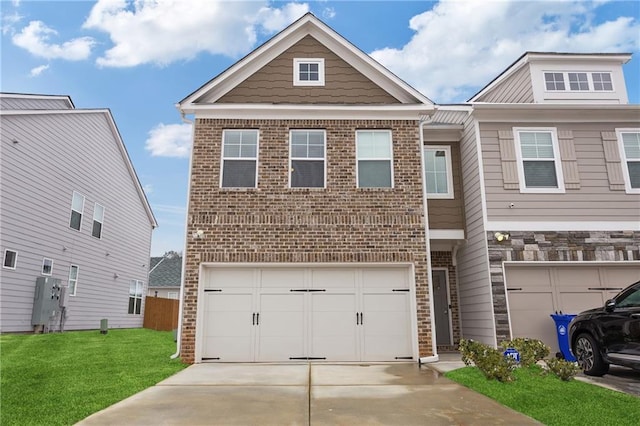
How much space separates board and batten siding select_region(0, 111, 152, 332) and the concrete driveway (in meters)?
8.87

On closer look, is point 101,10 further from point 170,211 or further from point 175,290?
point 170,211

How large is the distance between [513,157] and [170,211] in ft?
102

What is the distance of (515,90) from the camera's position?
504 inches

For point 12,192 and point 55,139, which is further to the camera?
point 55,139

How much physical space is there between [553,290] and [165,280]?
26664 millimetres

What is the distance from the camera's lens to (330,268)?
9.74 meters

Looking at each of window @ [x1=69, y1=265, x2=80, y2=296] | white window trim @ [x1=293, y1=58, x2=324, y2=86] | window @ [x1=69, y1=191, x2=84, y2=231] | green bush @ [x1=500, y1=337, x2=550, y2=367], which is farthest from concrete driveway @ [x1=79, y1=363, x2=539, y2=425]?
window @ [x1=69, y1=191, x2=84, y2=231]

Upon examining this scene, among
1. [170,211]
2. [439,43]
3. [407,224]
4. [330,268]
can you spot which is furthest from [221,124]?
[170,211]

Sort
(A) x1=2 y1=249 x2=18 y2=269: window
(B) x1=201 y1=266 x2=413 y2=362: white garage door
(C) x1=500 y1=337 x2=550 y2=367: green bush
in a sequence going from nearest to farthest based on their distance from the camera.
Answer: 1. (C) x1=500 y1=337 x2=550 y2=367: green bush
2. (B) x1=201 y1=266 x2=413 y2=362: white garage door
3. (A) x1=2 y1=249 x2=18 y2=269: window

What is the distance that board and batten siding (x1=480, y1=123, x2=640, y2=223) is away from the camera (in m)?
10.4

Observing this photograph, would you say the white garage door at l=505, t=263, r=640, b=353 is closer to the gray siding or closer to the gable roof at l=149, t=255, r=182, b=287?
the gray siding

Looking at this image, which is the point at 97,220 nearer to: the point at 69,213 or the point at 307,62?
the point at 69,213

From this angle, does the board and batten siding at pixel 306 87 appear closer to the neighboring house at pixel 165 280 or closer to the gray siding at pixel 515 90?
the gray siding at pixel 515 90

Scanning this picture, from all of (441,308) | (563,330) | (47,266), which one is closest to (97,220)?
(47,266)
